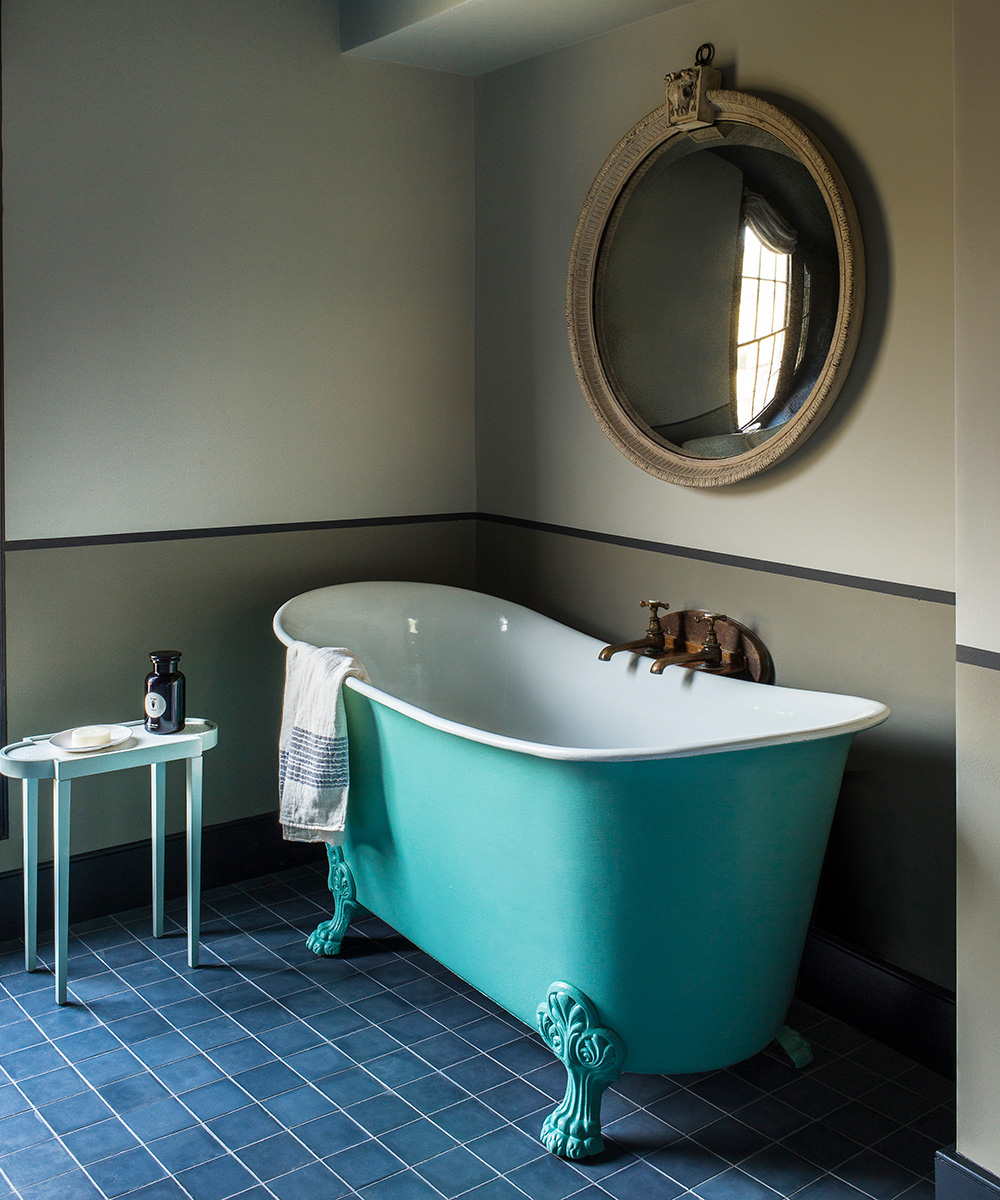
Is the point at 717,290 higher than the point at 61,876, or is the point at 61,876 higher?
the point at 717,290

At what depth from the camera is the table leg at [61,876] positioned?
238 cm

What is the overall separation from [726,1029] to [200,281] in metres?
2.09

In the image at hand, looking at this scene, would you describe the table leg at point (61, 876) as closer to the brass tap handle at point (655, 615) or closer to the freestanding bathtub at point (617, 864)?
the freestanding bathtub at point (617, 864)

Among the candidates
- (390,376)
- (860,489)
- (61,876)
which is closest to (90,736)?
(61,876)

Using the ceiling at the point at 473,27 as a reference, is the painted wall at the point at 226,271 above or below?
below

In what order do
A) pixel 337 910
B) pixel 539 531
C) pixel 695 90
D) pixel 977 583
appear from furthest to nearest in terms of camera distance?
pixel 539 531
pixel 337 910
pixel 695 90
pixel 977 583

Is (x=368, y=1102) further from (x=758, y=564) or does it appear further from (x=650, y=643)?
(x=758, y=564)

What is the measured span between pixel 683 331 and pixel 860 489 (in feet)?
1.98

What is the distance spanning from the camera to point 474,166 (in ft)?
10.7

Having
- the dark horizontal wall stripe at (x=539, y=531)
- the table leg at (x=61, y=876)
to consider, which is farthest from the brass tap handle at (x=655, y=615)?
the table leg at (x=61, y=876)

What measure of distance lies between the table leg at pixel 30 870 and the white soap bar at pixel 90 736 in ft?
0.40

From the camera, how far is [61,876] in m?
2.40

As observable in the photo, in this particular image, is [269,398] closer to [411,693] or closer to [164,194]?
[164,194]

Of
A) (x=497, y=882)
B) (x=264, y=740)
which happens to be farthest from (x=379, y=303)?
(x=497, y=882)
